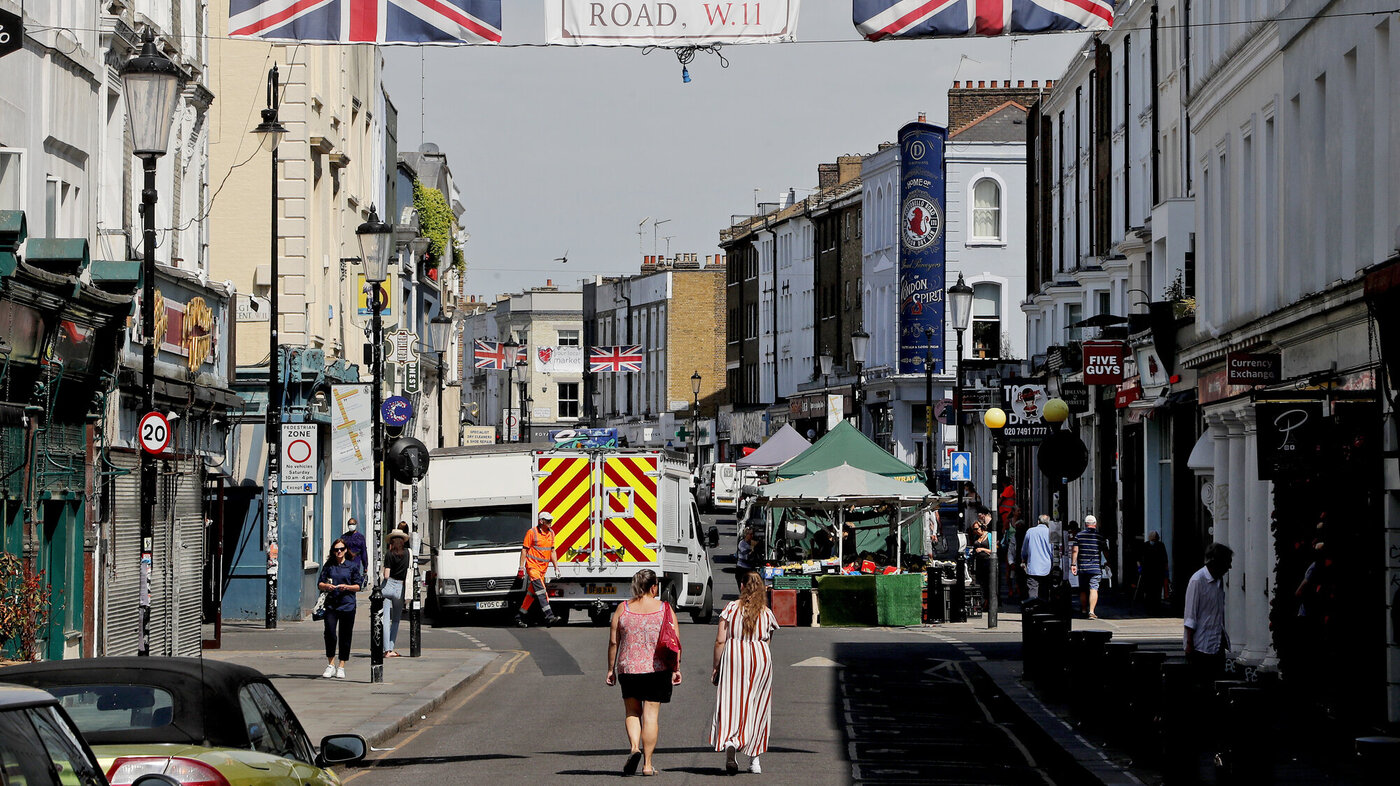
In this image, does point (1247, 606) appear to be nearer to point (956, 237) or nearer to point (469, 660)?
point (469, 660)

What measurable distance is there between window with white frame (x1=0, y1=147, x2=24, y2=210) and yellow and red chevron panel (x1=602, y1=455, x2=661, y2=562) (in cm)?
1461

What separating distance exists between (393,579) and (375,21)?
13694 mm

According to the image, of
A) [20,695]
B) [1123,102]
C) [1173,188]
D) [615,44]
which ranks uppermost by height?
[1123,102]

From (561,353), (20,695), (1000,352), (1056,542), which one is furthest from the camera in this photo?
(561,353)

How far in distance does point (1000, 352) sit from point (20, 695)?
65.2 m

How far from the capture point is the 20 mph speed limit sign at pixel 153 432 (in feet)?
56.2

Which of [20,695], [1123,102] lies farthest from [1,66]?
[1123,102]

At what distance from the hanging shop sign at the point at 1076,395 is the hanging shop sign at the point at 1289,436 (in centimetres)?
2359

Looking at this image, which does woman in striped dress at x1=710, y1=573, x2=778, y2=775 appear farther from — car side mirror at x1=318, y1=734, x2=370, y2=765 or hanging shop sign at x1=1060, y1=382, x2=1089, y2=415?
hanging shop sign at x1=1060, y1=382, x2=1089, y2=415

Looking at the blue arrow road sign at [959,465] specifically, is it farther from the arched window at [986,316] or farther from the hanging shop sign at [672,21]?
the hanging shop sign at [672,21]

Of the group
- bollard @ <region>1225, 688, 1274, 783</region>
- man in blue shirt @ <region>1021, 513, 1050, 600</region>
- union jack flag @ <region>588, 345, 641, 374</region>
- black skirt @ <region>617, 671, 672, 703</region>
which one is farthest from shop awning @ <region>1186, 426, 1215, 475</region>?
union jack flag @ <region>588, 345, 641, 374</region>

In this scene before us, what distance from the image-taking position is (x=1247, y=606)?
910 inches

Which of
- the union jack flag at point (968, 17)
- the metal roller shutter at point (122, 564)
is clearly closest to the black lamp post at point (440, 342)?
the metal roller shutter at point (122, 564)

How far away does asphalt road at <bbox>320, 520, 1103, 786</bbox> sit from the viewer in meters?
15.3
